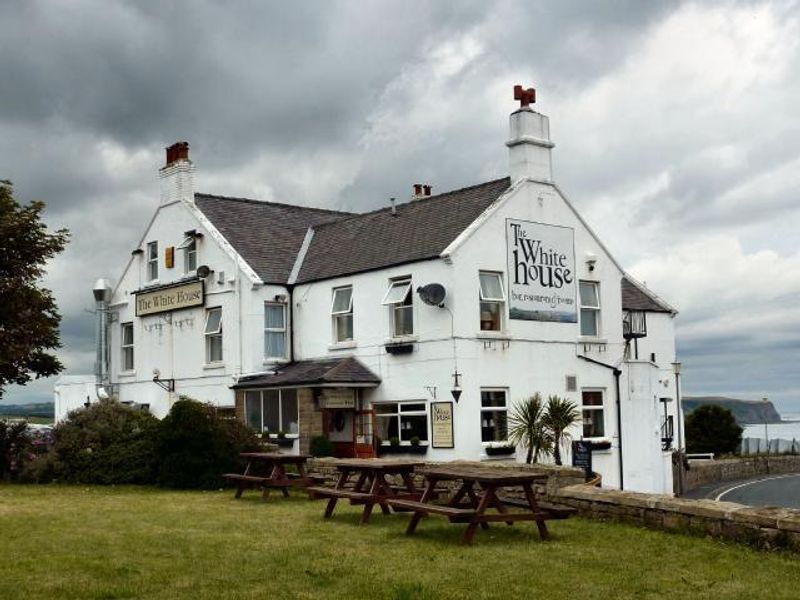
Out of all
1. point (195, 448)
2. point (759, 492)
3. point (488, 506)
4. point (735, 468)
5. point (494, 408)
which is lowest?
point (759, 492)

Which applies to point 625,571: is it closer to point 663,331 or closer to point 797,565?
point 797,565

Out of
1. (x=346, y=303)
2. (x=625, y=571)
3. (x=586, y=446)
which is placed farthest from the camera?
(x=346, y=303)

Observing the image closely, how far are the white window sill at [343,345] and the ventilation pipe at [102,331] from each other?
446 inches

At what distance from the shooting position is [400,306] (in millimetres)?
28672

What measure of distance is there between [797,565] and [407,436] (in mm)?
17135

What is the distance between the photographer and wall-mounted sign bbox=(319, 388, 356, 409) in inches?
1128

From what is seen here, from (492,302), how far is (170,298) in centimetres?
1214

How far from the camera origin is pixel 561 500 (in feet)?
54.3

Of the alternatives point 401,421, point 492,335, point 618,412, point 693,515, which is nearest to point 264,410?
point 401,421

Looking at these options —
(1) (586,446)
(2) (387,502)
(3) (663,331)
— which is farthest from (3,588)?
(3) (663,331)

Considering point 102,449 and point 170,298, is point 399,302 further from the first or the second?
point 170,298

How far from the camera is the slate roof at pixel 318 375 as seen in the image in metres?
28.3

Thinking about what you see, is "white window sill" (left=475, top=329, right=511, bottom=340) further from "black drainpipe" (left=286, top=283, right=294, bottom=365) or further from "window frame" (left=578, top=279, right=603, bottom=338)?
"black drainpipe" (left=286, top=283, right=294, bottom=365)

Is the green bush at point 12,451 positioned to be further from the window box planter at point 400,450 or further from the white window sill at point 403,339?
the white window sill at point 403,339
